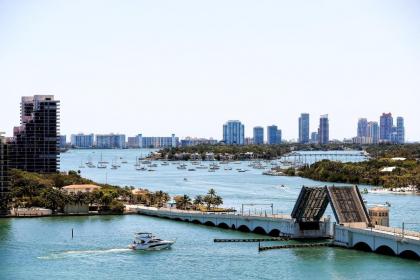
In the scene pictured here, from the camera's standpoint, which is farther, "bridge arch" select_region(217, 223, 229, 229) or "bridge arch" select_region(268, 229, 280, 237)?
"bridge arch" select_region(217, 223, 229, 229)

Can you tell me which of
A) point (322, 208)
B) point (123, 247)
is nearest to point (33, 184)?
point (123, 247)

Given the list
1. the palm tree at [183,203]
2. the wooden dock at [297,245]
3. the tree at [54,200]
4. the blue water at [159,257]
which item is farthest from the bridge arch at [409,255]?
the tree at [54,200]

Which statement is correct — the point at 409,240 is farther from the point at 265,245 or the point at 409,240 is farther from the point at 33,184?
the point at 33,184

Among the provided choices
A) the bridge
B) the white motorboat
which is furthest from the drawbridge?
Result: the white motorboat

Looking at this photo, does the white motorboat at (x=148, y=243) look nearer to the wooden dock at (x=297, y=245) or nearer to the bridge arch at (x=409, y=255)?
the wooden dock at (x=297, y=245)

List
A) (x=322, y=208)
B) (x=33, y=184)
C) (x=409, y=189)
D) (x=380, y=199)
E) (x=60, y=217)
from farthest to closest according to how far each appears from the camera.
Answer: (x=409, y=189) < (x=380, y=199) < (x=33, y=184) < (x=60, y=217) < (x=322, y=208)

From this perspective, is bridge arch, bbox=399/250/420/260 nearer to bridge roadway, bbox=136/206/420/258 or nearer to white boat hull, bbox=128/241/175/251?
bridge roadway, bbox=136/206/420/258

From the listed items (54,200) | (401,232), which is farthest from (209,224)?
(401,232)
